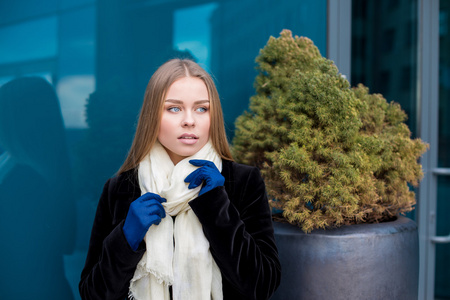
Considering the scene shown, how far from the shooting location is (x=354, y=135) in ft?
5.70

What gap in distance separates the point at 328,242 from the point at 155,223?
2.29 feet

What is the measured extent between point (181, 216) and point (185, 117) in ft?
1.10

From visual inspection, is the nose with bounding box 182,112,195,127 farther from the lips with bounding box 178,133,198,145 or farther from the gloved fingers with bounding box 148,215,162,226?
the gloved fingers with bounding box 148,215,162,226

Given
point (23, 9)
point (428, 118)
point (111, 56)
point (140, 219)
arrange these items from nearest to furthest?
point (140, 219)
point (23, 9)
point (111, 56)
point (428, 118)

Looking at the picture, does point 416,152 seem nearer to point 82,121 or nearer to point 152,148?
point 152,148

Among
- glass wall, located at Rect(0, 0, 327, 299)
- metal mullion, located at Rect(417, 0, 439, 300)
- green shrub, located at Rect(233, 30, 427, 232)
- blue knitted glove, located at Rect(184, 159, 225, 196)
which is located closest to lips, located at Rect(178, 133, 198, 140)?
blue knitted glove, located at Rect(184, 159, 225, 196)

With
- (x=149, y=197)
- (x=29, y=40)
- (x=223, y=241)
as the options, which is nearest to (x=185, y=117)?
(x=149, y=197)

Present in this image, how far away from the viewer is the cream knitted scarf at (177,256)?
139 cm

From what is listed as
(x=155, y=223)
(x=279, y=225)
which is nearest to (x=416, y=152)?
(x=279, y=225)

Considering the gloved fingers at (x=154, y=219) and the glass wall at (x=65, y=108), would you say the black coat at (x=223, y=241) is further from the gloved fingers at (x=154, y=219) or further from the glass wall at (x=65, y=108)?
the glass wall at (x=65, y=108)

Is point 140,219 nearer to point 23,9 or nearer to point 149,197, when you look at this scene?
point 149,197

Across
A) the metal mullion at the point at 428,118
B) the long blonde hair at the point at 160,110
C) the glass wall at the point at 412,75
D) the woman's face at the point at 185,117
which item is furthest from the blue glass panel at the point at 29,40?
the metal mullion at the point at 428,118

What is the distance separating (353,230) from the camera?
1.69 meters

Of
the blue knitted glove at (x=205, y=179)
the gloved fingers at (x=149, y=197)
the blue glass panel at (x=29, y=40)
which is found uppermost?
the blue glass panel at (x=29, y=40)
